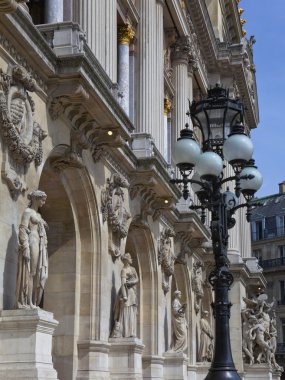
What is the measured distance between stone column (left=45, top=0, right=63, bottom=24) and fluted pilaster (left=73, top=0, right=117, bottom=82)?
909 mm

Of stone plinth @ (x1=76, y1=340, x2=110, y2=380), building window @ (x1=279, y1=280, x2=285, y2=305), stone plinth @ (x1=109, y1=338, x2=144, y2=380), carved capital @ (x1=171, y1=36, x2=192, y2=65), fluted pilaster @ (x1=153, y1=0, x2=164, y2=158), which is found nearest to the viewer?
stone plinth @ (x1=76, y1=340, x2=110, y2=380)

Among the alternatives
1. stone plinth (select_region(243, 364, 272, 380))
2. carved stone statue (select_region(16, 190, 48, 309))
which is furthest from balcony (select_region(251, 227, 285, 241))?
carved stone statue (select_region(16, 190, 48, 309))

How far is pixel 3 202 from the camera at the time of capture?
14508mm

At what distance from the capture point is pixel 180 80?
1357 inches

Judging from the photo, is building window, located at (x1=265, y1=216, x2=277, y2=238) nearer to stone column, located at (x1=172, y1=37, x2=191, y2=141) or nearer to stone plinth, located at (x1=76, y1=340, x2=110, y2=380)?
stone column, located at (x1=172, y1=37, x2=191, y2=141)

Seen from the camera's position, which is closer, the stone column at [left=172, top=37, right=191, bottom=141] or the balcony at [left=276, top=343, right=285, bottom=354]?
the stone column at [left=172, top=37, right=191, bottom=141]

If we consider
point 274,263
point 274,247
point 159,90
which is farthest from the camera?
point 274,247

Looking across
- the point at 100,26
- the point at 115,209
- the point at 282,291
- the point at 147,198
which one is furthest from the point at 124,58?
the point at 282,291

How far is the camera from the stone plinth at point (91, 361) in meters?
18.9

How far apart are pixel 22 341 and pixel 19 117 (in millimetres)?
4277

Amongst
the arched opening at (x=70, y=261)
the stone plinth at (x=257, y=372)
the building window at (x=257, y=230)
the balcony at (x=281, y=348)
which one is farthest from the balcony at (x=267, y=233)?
the arched opening at (x=70, y=261)

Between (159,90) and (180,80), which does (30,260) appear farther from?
(180,80)

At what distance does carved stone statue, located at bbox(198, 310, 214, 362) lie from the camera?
1339 inches

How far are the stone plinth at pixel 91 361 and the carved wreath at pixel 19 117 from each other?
531 cm
